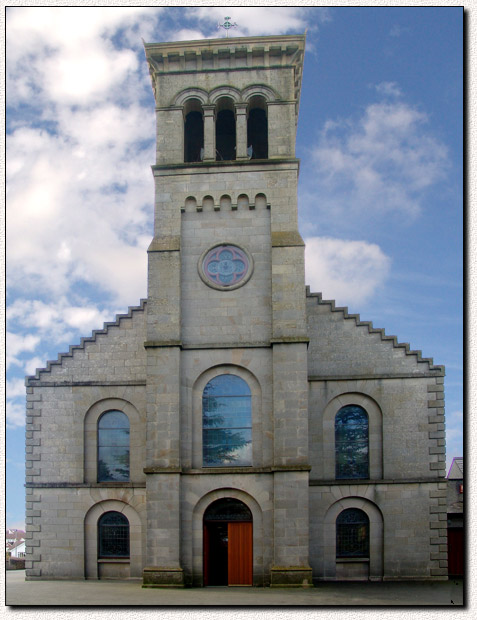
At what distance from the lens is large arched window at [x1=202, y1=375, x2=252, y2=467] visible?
3134 cm

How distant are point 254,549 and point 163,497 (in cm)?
357

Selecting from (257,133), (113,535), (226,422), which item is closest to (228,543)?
(226,422)

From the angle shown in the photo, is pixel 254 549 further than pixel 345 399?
No

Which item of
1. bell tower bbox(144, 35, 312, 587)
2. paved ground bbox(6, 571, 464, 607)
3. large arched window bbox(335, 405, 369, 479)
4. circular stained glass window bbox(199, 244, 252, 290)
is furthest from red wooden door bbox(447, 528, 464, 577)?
circular stained glass window bbox(199, 244, 252, 290)

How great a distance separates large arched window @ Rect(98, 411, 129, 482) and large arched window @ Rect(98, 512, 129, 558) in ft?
4.71

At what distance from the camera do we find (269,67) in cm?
3403

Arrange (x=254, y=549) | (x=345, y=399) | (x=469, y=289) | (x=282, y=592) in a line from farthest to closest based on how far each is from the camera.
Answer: (x=345, y=399) < (x=254, y=549) < (x=282, y=592) < (x=469, y=289)

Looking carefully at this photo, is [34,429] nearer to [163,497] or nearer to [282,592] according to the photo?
[163,497]

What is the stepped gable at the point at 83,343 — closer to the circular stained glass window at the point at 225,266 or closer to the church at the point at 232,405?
the church at the point at 232,405

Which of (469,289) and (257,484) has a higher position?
(469,289)

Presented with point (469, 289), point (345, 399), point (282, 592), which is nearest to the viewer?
point (469, 289)

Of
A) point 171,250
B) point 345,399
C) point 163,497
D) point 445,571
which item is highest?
point 171,250

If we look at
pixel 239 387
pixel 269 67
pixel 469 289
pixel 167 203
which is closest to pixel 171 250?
pixel 167 203

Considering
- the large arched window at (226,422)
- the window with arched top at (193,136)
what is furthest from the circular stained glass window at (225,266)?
the window with arched top at (193,136)
